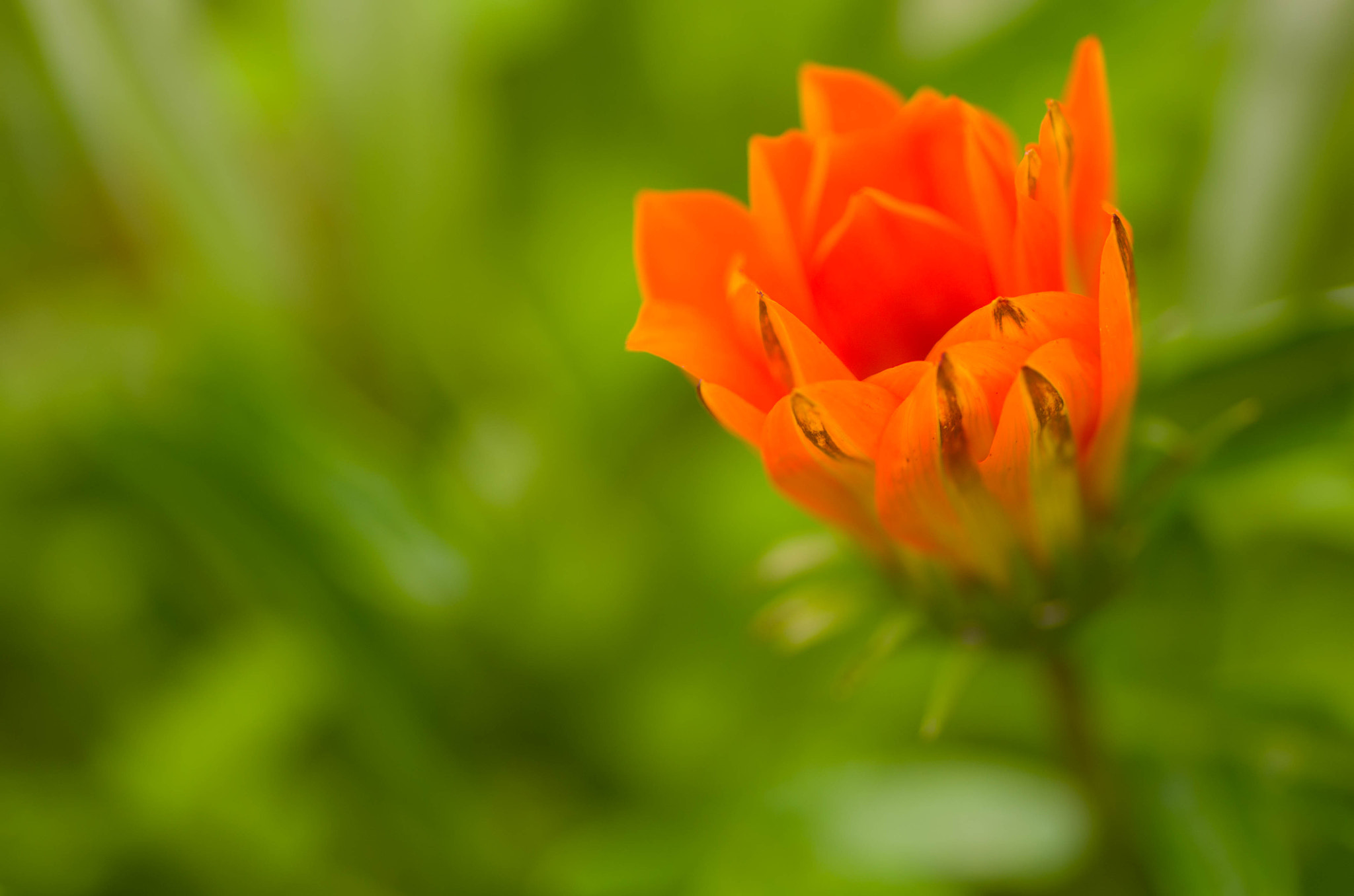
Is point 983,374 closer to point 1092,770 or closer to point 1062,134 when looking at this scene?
point 1062,134

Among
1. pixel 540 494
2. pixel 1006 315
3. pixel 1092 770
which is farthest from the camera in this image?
pixel 540 494

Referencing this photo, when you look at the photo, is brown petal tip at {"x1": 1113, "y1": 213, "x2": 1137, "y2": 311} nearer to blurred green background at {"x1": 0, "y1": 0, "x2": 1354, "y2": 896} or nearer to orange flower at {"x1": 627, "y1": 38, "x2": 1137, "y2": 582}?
orange flower at {"x1": 627, "y1": 38, "x2": 1137, "y2": 582}

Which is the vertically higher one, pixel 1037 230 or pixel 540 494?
pixel 540 494

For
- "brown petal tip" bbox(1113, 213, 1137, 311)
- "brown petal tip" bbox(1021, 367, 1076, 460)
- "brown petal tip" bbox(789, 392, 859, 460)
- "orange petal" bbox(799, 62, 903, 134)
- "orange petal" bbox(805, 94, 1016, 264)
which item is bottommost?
"brown petal tip" bbox(789, 392, 859, 460)

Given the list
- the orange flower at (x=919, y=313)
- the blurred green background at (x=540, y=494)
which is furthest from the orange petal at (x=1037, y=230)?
the blurred green background at (x=540, y=494)

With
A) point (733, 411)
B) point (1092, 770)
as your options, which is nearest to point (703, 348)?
point (733, 411)

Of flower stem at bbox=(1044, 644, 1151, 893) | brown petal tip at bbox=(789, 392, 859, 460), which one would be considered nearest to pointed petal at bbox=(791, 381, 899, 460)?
brown petal tip at bbox=(789, 392, 859, 460)

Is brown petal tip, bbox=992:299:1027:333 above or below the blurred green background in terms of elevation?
below
